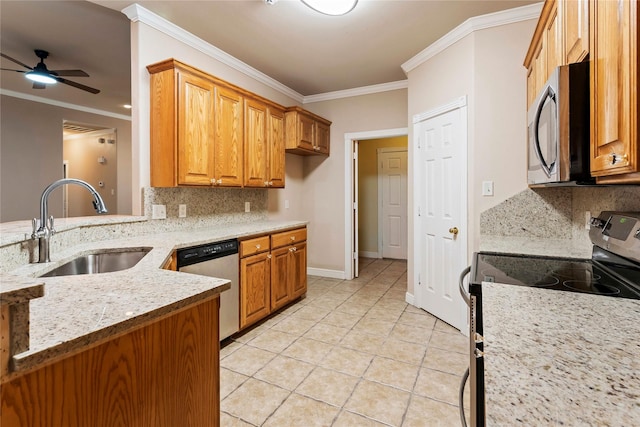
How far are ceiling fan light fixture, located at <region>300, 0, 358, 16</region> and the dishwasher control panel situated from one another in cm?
183

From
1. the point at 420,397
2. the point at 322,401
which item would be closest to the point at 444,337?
the point at 420,397

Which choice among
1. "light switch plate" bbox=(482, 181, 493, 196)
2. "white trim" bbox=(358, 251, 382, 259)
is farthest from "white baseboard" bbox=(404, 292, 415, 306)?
"white trim" bbox=(358, 251, 382, 259)

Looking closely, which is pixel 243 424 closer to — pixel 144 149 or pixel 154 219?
pixel 154 219

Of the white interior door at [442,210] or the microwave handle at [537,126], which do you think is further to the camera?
the white interior door at [442,210]

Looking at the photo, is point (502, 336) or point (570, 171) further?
point (570, 171)

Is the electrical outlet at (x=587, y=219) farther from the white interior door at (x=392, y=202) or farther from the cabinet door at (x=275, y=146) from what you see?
the white interior door at (x=392, y=202)

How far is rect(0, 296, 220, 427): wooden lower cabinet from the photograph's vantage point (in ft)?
2.06

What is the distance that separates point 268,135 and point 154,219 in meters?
1.44

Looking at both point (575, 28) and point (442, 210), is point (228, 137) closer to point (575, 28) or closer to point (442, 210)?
point (442, 210)

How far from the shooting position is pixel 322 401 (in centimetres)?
180

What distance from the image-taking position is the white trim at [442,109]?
2651 millimetres

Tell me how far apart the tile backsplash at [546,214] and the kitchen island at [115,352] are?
2145 millimetres

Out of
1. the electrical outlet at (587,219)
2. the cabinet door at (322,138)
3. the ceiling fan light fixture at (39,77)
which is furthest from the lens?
the cabinet door at (322,138)

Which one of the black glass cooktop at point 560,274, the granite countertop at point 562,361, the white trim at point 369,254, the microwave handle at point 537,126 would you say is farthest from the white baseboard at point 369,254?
the granite countertop at point 562,361
